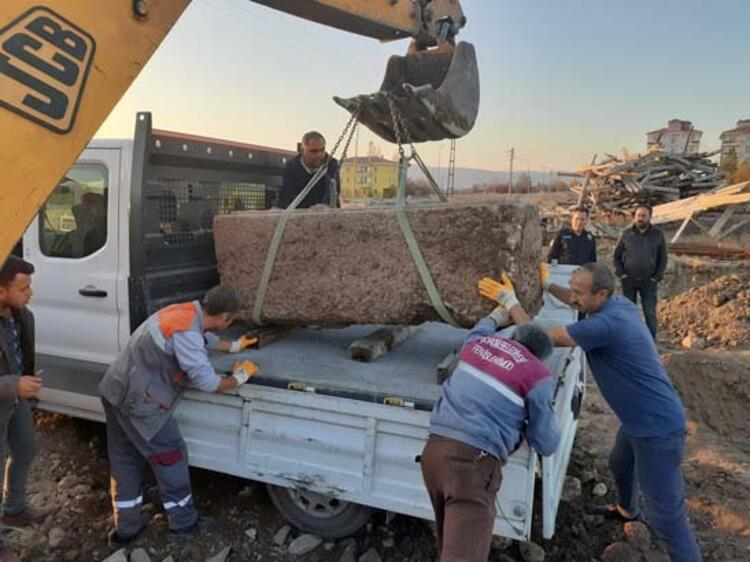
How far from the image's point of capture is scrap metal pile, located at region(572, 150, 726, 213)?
17.0 m

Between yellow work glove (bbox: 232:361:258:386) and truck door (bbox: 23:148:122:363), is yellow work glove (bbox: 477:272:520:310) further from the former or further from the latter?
truck door (bbox: 23:148:122:363)

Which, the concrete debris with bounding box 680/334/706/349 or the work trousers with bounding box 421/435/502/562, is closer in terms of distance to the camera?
the work trousers with bounding box 421/435/502/562

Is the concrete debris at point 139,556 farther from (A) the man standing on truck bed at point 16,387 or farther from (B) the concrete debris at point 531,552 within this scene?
(B) the concrete debris at point 531,552

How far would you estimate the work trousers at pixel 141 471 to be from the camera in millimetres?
3119

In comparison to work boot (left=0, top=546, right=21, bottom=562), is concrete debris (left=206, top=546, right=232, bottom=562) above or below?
below

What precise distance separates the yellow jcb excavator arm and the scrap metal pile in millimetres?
16732

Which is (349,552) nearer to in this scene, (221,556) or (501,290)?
(221,556)

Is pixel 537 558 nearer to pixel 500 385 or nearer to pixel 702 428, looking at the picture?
pixel 500 385

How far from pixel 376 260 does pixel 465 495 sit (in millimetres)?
1397

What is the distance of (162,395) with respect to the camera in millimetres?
3061

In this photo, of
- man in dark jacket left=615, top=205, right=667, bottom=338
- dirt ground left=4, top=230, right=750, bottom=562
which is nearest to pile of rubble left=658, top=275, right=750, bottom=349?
man in dark jacket left=615, top=205, right=667, bottom=338

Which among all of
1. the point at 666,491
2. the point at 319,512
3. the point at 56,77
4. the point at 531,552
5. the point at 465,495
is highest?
the point at 56,77

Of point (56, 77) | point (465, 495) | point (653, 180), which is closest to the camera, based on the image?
point (56, 77)

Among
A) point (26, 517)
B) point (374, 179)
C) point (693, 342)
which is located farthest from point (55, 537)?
point (374, 179)
